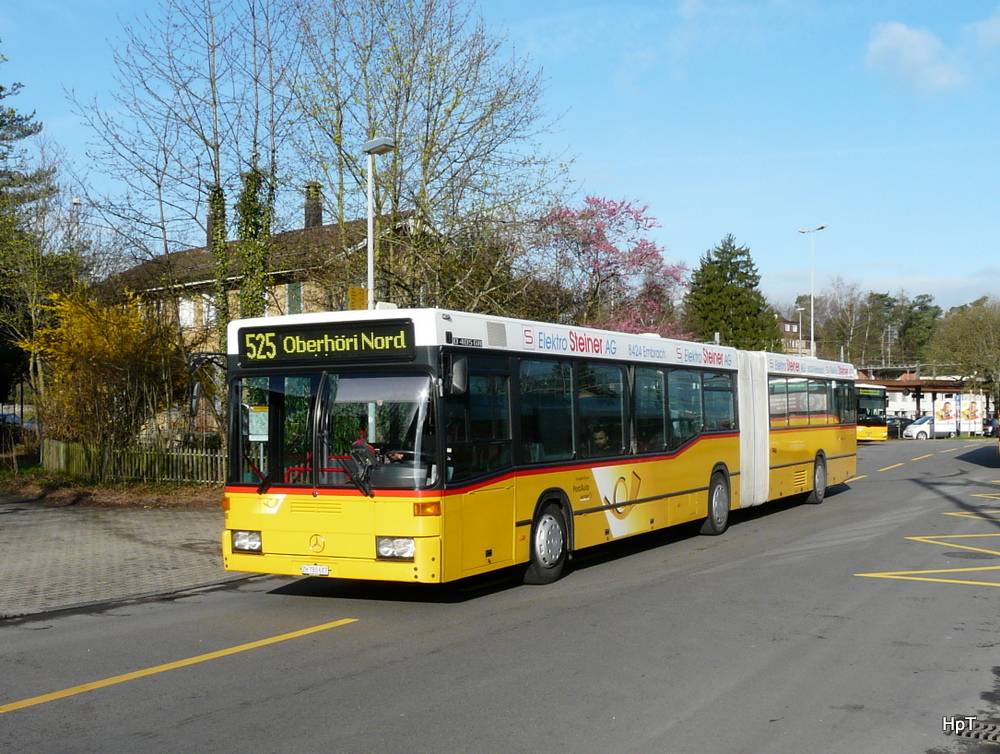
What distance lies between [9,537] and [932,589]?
42.4 feet

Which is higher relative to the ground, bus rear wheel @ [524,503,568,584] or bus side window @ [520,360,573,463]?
bus side window @ [520,360,573,463]

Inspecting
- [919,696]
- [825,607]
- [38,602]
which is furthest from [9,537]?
[919,696]

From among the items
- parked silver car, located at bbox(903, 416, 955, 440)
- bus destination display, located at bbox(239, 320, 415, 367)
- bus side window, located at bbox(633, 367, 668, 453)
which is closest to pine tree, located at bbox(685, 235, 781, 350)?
parked silver car, located at bbox(903, 416, 955, 440)

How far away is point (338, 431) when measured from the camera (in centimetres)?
966

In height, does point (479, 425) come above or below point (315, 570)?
above

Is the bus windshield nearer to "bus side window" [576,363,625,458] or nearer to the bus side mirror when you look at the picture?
the bus side mirror

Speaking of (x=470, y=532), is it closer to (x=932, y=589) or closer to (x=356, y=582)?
(x=356, y=582)

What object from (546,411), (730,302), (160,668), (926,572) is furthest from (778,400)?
(730,302)

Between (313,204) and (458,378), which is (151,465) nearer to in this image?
(313,204)

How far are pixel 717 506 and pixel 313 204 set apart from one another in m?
11.1

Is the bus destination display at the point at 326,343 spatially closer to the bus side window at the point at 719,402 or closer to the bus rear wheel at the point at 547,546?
the bus rear wheel at the point at 547,546

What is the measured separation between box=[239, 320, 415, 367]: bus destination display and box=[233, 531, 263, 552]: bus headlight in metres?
1.67

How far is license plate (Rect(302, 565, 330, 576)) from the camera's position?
31.6 feet

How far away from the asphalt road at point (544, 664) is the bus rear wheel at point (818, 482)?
802 centimetres
